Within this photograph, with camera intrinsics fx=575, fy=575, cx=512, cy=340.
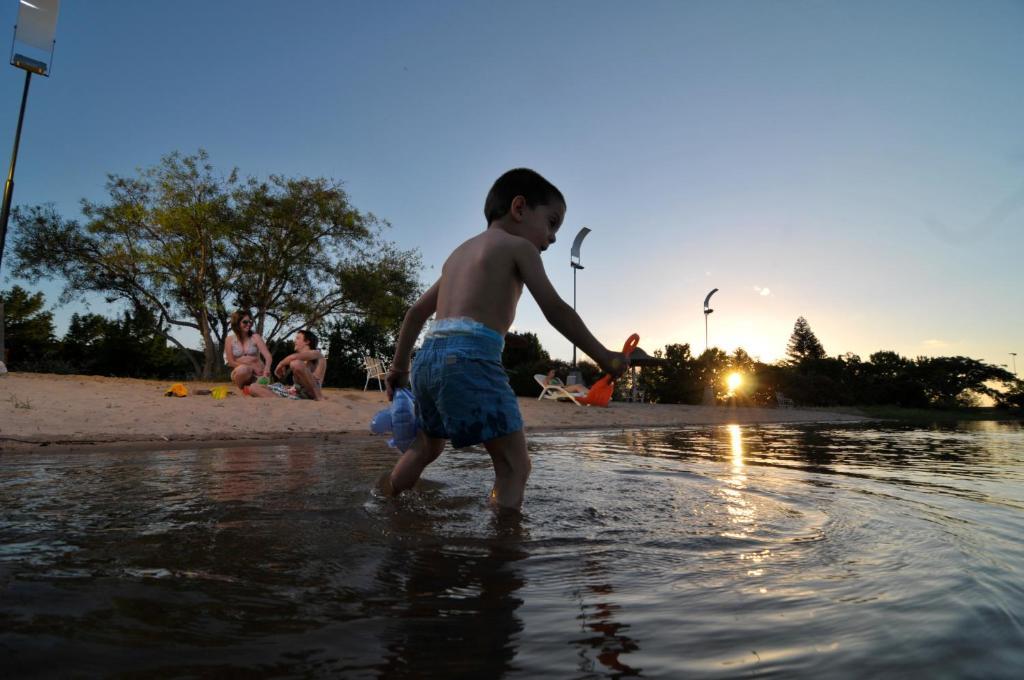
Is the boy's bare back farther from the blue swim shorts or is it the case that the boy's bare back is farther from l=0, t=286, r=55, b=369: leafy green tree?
l=0, t=286, r=55, b=369: leafy green tree

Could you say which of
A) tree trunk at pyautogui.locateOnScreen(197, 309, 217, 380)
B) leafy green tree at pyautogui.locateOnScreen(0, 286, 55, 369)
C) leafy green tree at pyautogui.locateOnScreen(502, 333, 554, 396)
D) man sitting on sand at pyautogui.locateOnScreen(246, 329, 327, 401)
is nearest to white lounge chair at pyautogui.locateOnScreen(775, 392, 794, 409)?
leafy green tree at pyautogui.locateOnScreen(502, 333, 554, 396)

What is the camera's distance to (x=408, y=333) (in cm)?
332

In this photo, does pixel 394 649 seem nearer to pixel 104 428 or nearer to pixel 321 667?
pixel 321 667

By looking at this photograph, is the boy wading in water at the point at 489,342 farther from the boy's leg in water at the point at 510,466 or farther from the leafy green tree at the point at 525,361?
the leafy green tree at the point at 525,361

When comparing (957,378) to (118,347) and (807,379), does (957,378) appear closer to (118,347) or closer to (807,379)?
(807,379)

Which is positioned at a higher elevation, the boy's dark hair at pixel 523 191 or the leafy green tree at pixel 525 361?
the leafy green tree at pixel 525 361

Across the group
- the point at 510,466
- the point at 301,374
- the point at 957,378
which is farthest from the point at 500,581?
the point at 957,378

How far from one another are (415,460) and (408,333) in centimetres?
75

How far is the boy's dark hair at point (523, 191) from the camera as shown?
296 cm

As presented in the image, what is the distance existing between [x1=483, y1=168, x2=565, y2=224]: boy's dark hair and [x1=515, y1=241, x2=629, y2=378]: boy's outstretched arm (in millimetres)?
390

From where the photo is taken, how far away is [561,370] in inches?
968

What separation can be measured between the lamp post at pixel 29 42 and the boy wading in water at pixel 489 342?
14.3 metres

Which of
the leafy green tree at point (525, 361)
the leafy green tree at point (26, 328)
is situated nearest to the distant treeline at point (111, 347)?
the leafy green tree at point (26, 328)

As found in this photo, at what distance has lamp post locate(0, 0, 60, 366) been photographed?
12.6m
